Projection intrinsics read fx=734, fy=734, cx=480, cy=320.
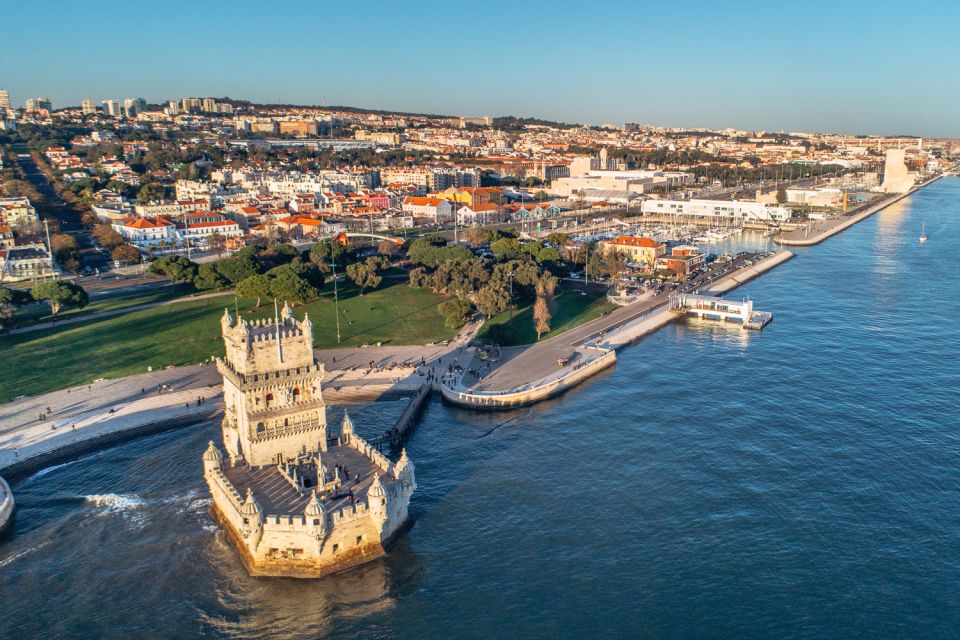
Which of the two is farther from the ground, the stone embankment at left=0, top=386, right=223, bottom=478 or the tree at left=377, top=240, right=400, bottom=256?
the tree at left=377, top=240, right=400, bottom=256

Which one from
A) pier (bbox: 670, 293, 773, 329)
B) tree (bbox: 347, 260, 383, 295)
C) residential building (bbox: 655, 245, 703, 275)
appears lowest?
pier (bbox: 670, 293, 773, 329)

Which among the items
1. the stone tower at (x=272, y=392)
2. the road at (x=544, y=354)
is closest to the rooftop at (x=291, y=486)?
the stone tower at (x=272, y=392)

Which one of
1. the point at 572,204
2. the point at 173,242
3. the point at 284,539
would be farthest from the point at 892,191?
the point at 284,539

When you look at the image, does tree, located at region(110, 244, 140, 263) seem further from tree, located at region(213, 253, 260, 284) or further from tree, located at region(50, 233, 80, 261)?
tree, located at region(213, 253, 260, 284)

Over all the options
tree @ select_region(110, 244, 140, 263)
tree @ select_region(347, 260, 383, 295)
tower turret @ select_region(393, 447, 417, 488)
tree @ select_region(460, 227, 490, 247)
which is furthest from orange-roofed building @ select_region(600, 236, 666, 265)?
tower turret @ select_region(393, 447, 417, 488)

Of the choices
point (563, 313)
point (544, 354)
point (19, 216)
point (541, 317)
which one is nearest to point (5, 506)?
point (544, 354)

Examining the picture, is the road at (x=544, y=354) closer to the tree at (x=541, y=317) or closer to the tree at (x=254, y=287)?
the tree at (x=541, y=317)

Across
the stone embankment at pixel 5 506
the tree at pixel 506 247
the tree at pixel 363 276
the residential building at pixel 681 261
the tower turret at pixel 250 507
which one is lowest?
the stone embankment at pixel 5 506

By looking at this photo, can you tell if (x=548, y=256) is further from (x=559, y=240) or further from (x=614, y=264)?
(x=559, y=240)
